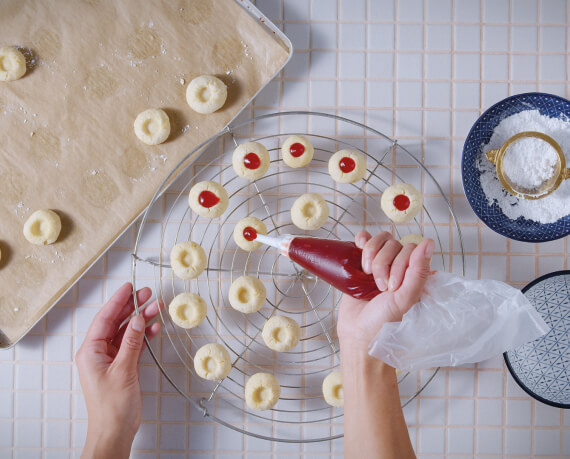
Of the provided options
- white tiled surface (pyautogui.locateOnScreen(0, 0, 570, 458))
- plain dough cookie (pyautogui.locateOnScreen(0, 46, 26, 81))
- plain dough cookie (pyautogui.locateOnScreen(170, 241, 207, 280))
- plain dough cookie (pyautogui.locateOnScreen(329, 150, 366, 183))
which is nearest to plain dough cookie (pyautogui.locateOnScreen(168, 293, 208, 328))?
plain dough cookie (pyautogui.locateOnScreen(170, 241, 207, 280))

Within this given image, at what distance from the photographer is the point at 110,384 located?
3.07ft

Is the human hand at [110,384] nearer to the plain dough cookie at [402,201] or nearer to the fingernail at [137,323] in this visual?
the fingernail at [137,323]

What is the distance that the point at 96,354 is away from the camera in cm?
95

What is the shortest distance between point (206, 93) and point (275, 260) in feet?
1.23

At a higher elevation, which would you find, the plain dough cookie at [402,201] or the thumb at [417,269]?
the plain dough cookie at [402,201]

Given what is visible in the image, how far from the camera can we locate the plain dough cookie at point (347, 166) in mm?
924

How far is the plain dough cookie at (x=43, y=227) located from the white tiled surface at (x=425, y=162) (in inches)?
4.7

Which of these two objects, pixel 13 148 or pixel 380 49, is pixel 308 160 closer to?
pixel 380 49

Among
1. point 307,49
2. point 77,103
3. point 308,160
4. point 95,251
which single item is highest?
point 307,49

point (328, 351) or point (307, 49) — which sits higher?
point (307, 49)

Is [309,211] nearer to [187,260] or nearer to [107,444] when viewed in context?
[187,260]

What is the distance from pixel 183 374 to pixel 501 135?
2.74ft

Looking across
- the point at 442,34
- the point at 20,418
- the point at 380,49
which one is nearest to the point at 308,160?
the point at 380,49

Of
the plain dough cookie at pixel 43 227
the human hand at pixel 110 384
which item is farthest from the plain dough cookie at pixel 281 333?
the plain dough cookie at pixel 43 227
